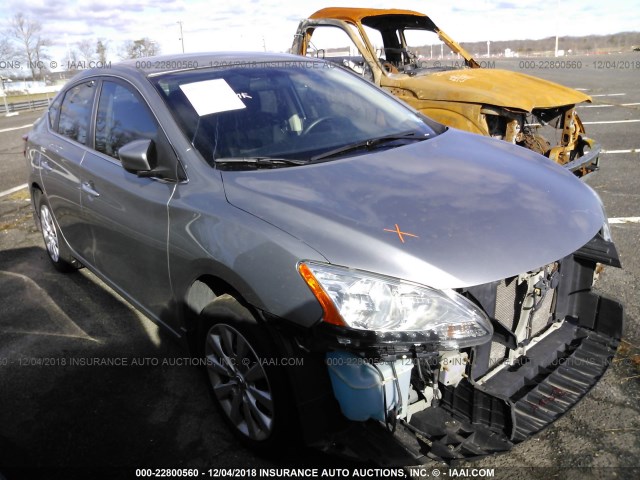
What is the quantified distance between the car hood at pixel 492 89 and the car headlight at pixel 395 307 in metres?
3.65

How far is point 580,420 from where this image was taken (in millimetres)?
2639

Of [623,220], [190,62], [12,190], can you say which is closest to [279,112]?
[190,62]

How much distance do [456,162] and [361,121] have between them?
72 cm

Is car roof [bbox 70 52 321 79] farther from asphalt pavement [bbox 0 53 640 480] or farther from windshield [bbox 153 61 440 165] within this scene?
asphalt pavement [bbox 0 53 640 480]

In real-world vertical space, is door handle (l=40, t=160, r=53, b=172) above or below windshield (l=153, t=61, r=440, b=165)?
below

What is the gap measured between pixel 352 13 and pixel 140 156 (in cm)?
523

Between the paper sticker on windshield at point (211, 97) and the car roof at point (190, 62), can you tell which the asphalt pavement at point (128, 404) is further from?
the car roof at point (190, 62)

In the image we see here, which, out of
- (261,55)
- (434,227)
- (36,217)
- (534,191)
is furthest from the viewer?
(36,217)

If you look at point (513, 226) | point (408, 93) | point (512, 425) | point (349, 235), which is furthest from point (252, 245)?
point (408, 93)

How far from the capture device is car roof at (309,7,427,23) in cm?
693

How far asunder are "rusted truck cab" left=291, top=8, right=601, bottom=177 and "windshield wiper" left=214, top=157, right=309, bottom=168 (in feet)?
9.53

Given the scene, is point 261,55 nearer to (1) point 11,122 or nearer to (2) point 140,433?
(2) point 140,433

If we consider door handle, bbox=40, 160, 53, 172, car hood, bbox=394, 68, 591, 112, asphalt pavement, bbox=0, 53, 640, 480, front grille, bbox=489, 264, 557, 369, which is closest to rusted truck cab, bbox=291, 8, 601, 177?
car hood, bbox=394, 68, 591, 112

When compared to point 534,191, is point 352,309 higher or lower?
lower
